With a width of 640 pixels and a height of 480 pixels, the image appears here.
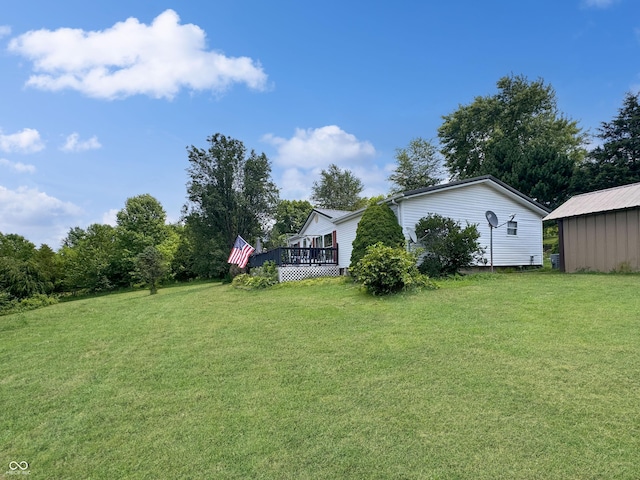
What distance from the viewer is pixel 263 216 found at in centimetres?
2753

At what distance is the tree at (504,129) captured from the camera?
30.6m

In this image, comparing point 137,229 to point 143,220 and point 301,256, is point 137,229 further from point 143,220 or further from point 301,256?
point 301,256

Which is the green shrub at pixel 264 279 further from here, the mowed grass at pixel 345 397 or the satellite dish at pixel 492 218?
the satellite dish at pixel 492 218

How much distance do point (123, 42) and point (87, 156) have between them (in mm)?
6463

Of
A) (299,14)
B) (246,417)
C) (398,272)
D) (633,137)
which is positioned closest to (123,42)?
(299,14)

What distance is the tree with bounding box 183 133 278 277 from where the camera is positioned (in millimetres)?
26375

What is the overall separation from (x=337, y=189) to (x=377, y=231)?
34162 millimetres

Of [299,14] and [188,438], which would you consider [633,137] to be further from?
[188,438]

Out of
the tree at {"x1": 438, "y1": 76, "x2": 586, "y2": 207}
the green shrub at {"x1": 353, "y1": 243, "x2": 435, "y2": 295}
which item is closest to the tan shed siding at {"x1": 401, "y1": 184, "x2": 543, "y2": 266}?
the green shrub at {"x1": 353, "y1": 243, "x2": 435, "y2": 295}

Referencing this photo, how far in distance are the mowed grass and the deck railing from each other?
8.23 metres

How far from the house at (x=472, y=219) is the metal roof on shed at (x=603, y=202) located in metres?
2.45

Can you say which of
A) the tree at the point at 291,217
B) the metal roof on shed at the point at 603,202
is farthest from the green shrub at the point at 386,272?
the tree at the point at 291,217

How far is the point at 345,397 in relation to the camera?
4.04 m

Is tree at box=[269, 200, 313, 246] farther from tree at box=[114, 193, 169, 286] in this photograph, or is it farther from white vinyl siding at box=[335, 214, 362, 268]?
white vinyl siding at box=[335, 214, 362, 268]
